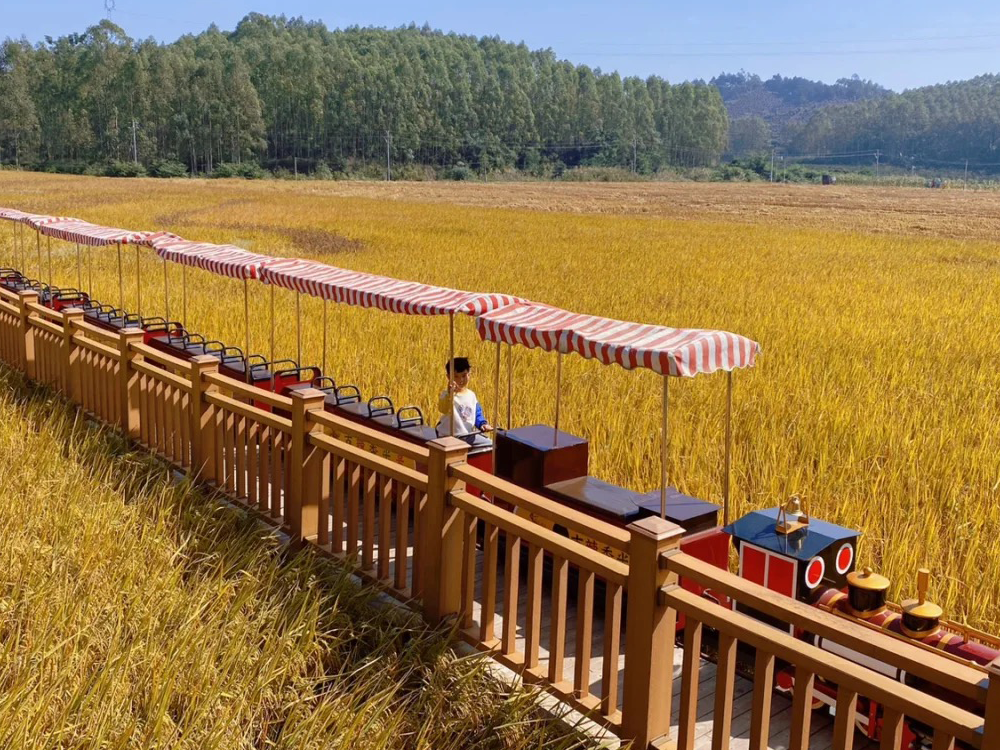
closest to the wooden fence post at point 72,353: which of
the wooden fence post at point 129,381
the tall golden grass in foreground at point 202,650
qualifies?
the wooden fence post at point 129,381

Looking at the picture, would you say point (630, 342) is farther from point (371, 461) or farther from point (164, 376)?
point (164, 376)

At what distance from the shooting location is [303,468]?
603 cm

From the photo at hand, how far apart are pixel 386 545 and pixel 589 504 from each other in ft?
4.38

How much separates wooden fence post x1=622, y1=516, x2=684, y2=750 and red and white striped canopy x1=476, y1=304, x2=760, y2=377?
146cm

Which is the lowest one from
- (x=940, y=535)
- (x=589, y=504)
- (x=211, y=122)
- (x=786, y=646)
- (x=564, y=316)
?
(x=940, y=535)

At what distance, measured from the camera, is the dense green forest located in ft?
368

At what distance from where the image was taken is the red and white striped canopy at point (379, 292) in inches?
309

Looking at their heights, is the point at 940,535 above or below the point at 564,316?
below

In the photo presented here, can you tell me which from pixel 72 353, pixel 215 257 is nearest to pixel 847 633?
pixel 72 353

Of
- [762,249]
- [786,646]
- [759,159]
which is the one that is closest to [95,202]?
[762,249]

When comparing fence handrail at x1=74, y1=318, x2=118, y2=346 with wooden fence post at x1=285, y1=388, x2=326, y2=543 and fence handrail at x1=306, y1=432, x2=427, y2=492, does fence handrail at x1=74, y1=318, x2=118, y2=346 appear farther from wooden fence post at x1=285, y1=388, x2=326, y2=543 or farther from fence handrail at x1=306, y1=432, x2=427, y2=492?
fence handrail at x1=306, y1=432, x2=427, y2=492

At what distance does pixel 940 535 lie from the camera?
7016 millimetres

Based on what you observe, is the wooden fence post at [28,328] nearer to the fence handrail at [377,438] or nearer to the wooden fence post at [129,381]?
the wooden fence post at [129,381]

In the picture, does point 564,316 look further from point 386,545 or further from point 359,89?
point 359,89
